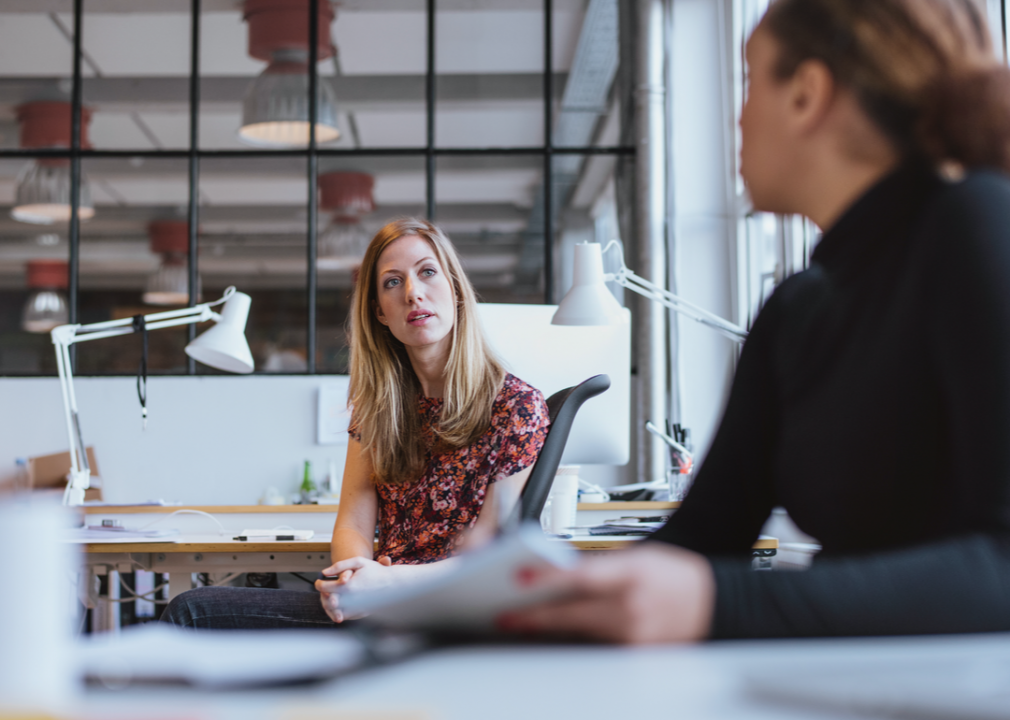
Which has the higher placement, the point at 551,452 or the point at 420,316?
the point at 420,316

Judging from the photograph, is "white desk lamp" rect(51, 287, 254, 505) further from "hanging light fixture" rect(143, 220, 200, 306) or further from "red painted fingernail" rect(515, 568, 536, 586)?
"red painted fingernail" rect(515, 568, 536, 586)

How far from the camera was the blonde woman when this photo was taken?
74.7 inches

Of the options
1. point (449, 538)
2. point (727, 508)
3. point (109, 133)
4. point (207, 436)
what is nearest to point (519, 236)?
point (207, 436)

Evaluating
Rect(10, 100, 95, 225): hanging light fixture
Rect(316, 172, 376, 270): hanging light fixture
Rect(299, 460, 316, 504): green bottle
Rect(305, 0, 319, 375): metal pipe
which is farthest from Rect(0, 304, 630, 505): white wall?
Rect(10, 100, 95, 225): hanging light fixture

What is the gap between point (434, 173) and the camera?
5.57 m

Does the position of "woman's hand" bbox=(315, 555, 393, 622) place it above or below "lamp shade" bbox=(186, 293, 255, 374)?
below

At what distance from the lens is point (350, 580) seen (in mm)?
1775

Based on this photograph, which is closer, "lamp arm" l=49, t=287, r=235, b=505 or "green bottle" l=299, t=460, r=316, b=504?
"lamp arm" l=49, t=287, r=235, b=505

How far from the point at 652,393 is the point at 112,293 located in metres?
3.36

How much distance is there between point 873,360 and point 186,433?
489 centimetres

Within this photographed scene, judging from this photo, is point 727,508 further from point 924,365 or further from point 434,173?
point 434,173

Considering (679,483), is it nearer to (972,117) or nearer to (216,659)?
(972,117)

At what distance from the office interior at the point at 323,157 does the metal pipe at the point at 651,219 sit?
7cm

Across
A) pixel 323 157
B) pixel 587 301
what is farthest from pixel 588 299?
pixel 323 157
